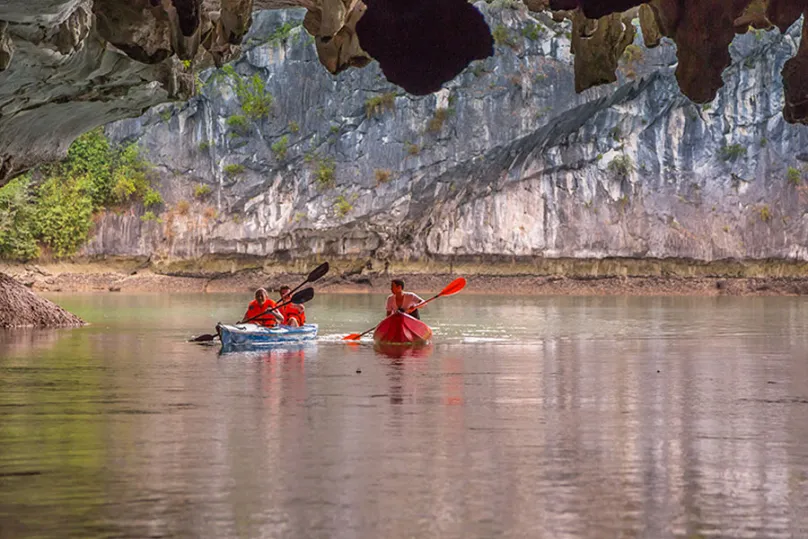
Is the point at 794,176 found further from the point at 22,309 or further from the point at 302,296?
the point at 22,309

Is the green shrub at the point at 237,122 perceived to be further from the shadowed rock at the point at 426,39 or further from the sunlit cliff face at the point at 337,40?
the shadowed rock at the point at 426,39

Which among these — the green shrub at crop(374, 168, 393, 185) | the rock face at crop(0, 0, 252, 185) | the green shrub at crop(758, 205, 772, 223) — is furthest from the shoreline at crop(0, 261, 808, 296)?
the rock face at crop(0, 0, 252, 185)

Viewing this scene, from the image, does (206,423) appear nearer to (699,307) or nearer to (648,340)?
(648,340)

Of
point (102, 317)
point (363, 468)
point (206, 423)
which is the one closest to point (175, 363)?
point (206, 423)

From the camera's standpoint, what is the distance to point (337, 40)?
1672 centimetres

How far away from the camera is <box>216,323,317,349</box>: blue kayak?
96.7 feet

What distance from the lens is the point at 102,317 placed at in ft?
151

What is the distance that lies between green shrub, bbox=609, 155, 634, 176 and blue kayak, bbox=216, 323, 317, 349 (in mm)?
57976

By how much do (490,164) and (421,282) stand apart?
31.7 ft

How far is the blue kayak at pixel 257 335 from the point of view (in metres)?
29.5

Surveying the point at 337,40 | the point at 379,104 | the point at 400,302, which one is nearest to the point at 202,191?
the point at 379,104

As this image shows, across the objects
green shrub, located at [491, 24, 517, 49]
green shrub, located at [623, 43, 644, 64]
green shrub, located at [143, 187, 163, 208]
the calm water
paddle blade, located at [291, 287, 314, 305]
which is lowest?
the calm water

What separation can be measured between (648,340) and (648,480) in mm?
23791

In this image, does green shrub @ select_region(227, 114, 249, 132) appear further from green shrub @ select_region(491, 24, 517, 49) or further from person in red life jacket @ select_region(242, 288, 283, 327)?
person in red life jacket @ select_region(242, 288, 283, 327)
